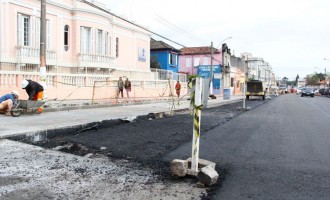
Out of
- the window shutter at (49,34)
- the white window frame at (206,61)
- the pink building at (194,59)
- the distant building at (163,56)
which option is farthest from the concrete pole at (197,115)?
the white window frame at (206,61)

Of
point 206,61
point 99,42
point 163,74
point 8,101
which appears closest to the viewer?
point 8,101

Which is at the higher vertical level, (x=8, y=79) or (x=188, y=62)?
(x=188, y=62)

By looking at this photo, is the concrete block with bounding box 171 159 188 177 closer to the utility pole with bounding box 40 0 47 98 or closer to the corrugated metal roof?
the utility pole with bounding box 40 0 47 98

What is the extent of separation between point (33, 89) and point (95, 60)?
12640mm

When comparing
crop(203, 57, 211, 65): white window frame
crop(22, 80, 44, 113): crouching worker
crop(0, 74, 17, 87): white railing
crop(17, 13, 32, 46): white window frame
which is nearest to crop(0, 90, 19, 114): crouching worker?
crop(22, 80, 44, 113): crouching worker

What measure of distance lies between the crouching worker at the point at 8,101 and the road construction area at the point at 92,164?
8.36ft

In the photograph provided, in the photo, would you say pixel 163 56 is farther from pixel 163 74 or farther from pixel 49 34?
pixel 49 34

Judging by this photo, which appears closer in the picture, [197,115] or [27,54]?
[197,115]

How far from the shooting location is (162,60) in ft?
149

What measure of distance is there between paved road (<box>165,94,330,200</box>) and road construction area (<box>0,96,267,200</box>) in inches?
14.5

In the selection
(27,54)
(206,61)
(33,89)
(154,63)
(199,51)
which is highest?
(199,51)

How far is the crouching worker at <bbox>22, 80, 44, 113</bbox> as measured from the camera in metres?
13.2

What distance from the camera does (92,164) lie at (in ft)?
21.4

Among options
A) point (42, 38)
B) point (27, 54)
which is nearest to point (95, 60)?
point (27, 54)
